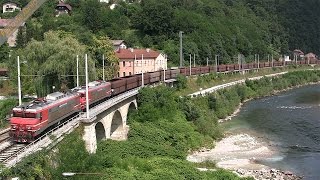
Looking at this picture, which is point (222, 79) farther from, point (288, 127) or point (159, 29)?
point (288, 127)

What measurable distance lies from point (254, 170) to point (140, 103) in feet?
50.1

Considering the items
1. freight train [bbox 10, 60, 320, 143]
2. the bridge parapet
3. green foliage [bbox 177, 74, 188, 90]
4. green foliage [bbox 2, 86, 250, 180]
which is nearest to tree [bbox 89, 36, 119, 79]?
green foliage [bbox 177, 74, 188, 90]

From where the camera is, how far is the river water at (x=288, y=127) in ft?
137

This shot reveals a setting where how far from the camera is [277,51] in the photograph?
170 meters

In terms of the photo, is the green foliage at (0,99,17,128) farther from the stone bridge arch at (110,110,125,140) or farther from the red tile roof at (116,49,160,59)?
the red tile roof at (116,49,160,59)

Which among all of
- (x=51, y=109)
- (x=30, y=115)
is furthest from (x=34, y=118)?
(x=51, y=109)

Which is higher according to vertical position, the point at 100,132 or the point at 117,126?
the point at 100,132

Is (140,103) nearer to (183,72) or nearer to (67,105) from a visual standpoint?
(67,105)

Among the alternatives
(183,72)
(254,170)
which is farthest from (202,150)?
(183,72)

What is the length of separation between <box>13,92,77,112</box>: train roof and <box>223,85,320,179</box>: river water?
20.0 m

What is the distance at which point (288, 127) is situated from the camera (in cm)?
5881

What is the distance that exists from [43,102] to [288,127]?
38922 mm

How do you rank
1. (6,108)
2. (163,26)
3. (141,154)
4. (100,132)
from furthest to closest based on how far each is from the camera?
1. (163,26)
2. (6,108)
3. (100,132)
4. (141,154)

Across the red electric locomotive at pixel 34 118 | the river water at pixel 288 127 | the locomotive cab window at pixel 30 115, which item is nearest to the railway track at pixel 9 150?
the red electric locomotive at pixel 34 118
